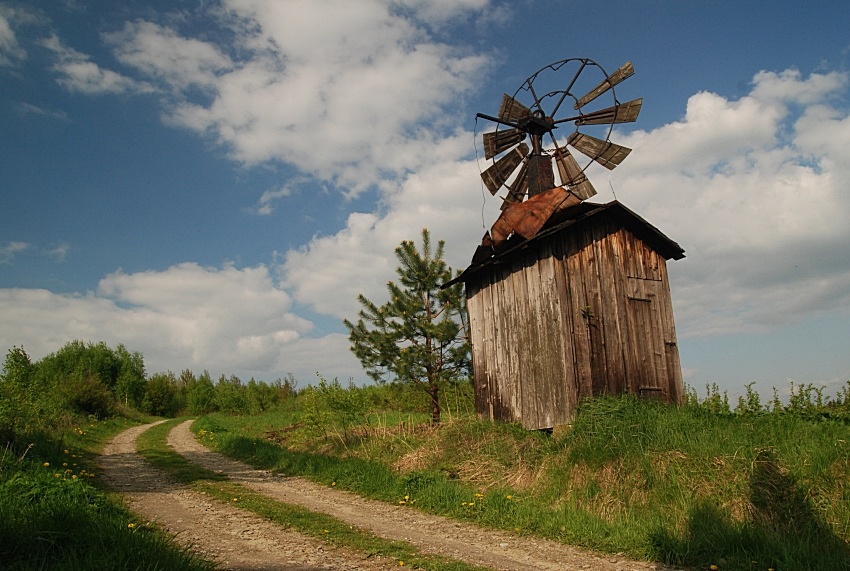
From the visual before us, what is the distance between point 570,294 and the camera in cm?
1137

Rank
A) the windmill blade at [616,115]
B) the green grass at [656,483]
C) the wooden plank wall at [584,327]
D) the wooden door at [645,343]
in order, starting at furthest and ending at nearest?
the windmill blade at [616,115] → the wooden door at [645,343] → the wooden plank wall at [584,327] → the green grass at [656,483]

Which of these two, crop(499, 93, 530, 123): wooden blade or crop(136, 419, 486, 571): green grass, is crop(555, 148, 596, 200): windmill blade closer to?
crop(499, 93, 530, 123): wooden blade

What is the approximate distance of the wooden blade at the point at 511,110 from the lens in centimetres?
1408

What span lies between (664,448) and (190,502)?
7.83 meters

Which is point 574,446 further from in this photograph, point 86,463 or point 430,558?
point 86,463

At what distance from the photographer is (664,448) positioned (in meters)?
8.43

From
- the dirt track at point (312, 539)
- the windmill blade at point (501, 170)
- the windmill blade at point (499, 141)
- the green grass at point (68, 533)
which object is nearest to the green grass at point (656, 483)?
the dirt track at point (312, 539)

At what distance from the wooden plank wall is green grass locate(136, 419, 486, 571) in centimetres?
531

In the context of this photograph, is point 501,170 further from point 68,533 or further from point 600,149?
point 68,533

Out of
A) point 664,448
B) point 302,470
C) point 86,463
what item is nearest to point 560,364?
point 664,448

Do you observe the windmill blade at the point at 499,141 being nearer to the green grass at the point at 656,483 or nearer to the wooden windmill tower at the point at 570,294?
the wooden windmill tower at the point at 570,294

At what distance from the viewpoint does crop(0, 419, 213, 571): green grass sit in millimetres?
4652

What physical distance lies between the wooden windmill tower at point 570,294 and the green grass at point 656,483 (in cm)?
89

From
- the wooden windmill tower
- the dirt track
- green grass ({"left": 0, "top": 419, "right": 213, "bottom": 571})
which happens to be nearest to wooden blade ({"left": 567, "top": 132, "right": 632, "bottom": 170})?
the wooden windmill tower
